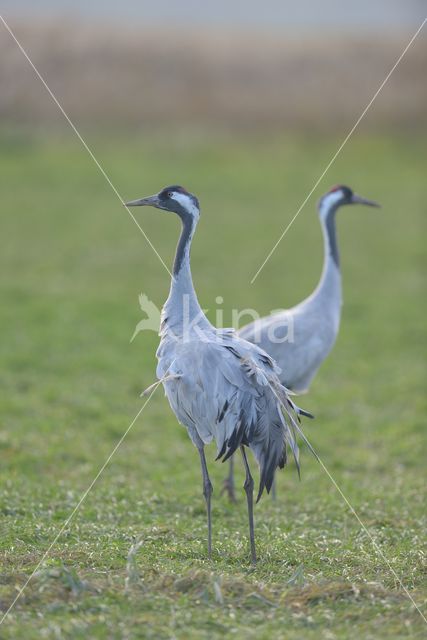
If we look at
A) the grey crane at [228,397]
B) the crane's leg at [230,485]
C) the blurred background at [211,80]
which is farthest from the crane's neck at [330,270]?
the blurred background at [211,80]

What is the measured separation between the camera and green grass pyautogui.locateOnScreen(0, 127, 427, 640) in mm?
4590

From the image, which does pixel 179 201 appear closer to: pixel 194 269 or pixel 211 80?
pixel 194 269

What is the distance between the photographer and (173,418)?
9086mm

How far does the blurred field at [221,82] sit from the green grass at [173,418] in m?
1.18

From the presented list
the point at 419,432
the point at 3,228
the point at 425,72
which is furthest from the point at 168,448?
the point at 425,72

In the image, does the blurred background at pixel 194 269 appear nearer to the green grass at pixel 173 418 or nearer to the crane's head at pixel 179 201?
the green grass at pixel 173 418

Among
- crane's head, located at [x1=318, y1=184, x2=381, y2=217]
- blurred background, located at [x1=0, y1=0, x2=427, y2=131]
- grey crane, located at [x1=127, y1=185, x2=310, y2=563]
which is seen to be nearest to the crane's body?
crane's head, located at [x1=318, y1=184, x2=381, y2=217]

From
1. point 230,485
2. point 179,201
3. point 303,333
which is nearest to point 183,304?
point 179,201

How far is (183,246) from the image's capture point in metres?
6.14

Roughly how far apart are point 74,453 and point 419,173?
50.7 ft

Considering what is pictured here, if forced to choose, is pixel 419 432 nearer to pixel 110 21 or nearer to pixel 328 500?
pixel 328 500

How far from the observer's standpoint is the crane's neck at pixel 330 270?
26.2 feet

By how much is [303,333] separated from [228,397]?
2.20 meters

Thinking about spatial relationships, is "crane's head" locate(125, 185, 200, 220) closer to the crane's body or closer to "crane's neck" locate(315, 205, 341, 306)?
the crane's body
